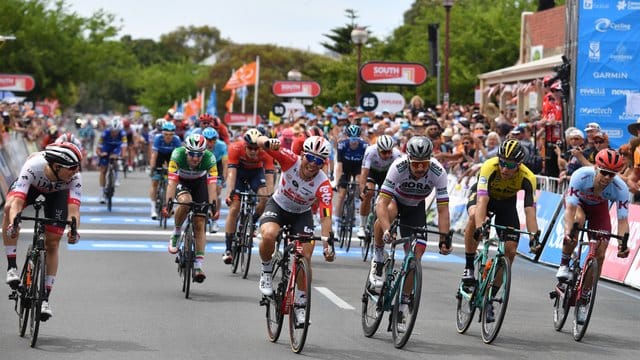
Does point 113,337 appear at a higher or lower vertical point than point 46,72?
lower

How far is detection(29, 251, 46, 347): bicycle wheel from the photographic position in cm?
1112

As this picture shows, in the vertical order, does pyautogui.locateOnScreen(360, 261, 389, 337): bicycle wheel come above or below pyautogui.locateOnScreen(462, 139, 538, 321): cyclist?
below

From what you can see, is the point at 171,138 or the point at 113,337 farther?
the point at 171,138

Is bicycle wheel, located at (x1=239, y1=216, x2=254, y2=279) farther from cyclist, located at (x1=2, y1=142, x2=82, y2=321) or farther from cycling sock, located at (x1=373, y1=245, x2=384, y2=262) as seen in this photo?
cyclist, located at (x1=2, y1=142, x2=82, y2=321)

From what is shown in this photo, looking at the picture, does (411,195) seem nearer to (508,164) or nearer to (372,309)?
(508,164)

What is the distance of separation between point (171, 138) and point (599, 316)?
11394 mm

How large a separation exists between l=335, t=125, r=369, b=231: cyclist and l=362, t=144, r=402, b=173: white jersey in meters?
2.05

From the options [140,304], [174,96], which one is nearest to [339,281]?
[140,304]

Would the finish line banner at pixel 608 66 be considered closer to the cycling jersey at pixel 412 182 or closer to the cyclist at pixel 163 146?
the cyclist at pixel 163 146

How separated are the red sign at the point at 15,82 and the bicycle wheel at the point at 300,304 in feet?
170

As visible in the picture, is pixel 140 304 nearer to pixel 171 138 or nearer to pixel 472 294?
pixel 472 294

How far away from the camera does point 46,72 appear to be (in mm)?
82250

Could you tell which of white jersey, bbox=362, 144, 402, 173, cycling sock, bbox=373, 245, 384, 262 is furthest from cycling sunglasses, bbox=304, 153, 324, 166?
white jersey, bbox=362, 144, 402, 173

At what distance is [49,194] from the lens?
39.7 feet
